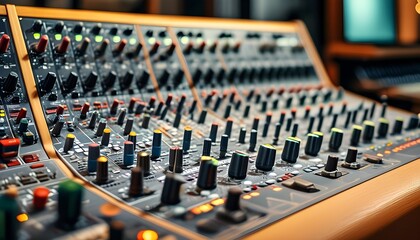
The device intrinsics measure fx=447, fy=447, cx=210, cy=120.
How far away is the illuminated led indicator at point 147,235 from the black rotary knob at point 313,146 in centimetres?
69

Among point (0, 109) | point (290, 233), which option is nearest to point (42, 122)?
point (0, 109)

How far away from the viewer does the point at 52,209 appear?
2.79 feet

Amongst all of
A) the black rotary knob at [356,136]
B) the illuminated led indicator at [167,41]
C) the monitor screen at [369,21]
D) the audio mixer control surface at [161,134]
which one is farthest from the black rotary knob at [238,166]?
the monitor screen at [369,21]

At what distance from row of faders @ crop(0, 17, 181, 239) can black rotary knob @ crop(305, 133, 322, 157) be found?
66cm

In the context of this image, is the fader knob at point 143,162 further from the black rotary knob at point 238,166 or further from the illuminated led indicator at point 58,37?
the illuminated led indicator at point 58,37

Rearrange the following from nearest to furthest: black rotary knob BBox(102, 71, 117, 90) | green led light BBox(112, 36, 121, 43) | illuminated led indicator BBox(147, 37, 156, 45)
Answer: black rotary knob BBox(102, 71, 117, 90)
green led light BBox(112, 36, 121, 43)
illuminated led indicator BBox(147, 37, 156, 45)

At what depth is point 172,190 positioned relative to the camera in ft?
2.97

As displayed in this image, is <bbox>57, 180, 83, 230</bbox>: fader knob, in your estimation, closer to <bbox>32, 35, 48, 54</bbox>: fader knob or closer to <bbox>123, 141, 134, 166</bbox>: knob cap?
<bbox>123, 141, 134, 166</bbox>: knob cap

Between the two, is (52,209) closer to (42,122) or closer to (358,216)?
(42,122)

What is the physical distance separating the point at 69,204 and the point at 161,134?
0.49 meters

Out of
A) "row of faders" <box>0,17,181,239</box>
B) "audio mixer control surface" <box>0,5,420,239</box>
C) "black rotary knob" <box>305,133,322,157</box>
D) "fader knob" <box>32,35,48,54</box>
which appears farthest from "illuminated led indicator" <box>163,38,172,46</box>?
"black rotary knob" <box>305,133,322,157</box>

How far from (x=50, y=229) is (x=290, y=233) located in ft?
1.39

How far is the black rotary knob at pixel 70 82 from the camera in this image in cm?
141

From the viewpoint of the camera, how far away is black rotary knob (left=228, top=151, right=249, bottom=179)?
3.54 feet
